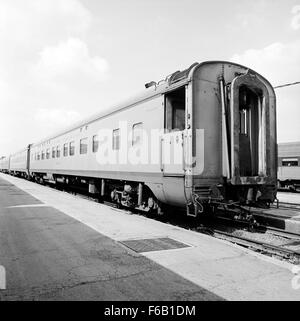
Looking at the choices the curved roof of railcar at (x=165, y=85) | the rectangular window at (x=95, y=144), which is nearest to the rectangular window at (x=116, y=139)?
the curved roof of railcar at (x=165, y=85)

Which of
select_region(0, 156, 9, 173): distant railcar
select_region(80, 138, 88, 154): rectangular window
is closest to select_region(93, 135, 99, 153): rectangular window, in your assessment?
select_region(80, 138, 88, 154): rectangular window

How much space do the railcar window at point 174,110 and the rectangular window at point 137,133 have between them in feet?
4.16

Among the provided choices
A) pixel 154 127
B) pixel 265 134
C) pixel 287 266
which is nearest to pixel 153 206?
pixel 154 127

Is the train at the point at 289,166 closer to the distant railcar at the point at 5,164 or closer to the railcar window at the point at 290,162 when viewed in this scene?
the railcar window at the point at 290,162

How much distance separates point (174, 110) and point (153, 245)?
3645 millimetres

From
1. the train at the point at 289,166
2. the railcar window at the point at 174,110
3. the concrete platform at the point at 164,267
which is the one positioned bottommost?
the concrete platform at the point at 164,267

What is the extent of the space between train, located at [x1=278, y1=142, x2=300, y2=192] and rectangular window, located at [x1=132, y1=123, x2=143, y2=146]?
655 inches

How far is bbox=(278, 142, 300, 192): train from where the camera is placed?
2261 cm

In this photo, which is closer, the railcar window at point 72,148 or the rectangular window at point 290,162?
the railcar window at point 72,148

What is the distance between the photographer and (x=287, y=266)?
470cm

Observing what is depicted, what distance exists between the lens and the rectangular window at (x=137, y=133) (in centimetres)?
912

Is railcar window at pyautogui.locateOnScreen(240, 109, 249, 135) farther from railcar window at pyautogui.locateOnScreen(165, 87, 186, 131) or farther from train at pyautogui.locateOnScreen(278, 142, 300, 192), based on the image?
train at pyautogui.locateOnScreen(278, 142, 300, 192)

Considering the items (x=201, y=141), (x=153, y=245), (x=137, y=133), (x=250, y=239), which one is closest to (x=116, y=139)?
(x=137, y=133)
